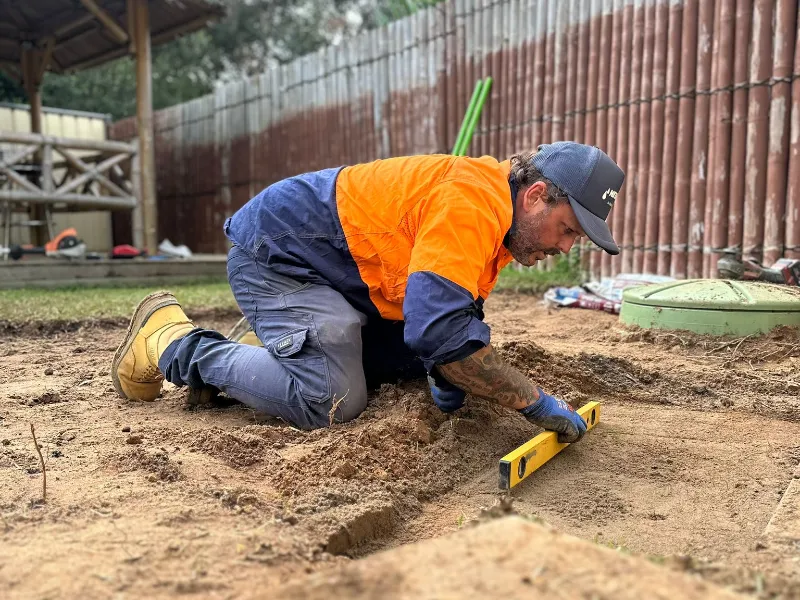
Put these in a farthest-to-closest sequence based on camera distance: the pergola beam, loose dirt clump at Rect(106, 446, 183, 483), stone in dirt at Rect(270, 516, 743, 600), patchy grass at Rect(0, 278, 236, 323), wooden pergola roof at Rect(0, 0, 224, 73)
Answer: wooden pergola roof at Rect(0, 0, 224, 73), the pergola beam, patchy grass at Rect(0, 278, 236, 323), loose dirt clump at Rect(106, 446, 183, 483), stone in dirt at Rect(270, 516, 743, 600)

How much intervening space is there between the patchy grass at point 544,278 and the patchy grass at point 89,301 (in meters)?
2.23

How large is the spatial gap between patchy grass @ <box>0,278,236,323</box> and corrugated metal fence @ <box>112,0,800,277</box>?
2796 millimetres

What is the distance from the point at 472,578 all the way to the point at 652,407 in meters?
1.94

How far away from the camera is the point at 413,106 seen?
24.8ft

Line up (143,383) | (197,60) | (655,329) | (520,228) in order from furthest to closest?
(197,60) < (655,329) < (143,383) < (520,228)

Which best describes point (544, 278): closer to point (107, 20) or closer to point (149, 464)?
point (149, 464)

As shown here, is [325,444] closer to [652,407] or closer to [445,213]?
[445,213]

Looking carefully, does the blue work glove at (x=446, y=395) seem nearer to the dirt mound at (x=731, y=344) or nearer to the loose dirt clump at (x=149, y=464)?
the loose dirt clump at (x=149, y=464)

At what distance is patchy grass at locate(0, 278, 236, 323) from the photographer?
15.5 ft

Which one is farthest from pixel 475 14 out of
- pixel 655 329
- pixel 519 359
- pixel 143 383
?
pixel 143 383

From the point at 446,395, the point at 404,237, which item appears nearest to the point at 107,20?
the point at 404,237

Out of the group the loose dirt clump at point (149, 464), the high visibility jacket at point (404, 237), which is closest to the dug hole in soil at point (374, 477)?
the loose dirt clump at point (149, 464)

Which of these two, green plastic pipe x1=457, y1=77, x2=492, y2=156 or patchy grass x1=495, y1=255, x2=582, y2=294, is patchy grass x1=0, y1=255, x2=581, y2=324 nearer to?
patchy grass x1=495, y1=255, x2=582, y2=294

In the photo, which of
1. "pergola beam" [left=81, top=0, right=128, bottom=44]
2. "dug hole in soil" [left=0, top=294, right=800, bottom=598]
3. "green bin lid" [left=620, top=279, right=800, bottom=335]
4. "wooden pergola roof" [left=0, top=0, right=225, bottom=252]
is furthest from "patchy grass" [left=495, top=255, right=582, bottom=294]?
"pergola beam" [left=81, top=0, right=128, bottom=44]
